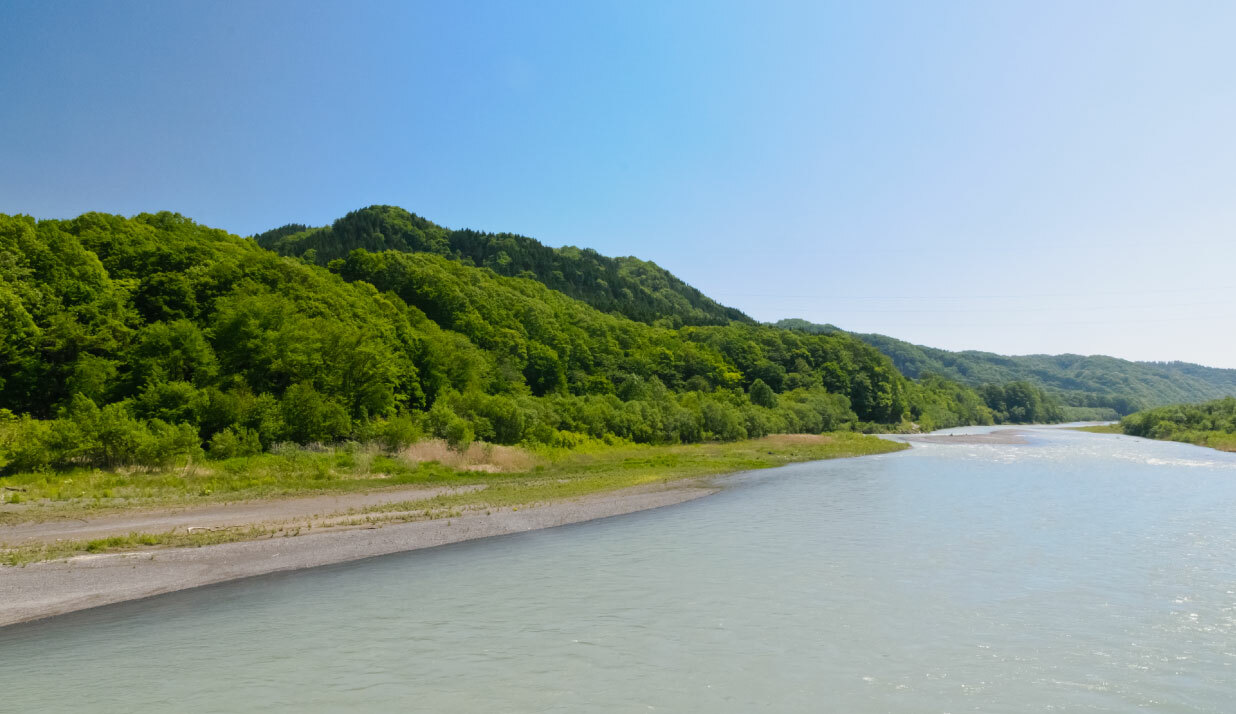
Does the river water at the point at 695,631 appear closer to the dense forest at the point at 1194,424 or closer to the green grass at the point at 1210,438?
the green grass at the point at 1210,438

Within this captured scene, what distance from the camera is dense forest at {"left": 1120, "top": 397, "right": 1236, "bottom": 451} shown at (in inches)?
3322

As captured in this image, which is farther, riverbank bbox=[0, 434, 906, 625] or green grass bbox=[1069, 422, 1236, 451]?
green grass bbox=[1069, 422, 1236, 451]

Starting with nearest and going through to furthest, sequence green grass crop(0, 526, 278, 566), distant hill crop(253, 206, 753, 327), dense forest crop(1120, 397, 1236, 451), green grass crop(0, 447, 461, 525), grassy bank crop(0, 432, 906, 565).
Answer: green grass crop(0, 526, 278, 566)
grassy bank crop(0, 432, 906, 565)
green grass crop(0, 447, 461, 525)
dense forest crop(1120, 397, 1236, 451)
distant hill crop(253, 206, 753, 327)

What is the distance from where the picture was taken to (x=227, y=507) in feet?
93.7

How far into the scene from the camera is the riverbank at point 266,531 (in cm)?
1762

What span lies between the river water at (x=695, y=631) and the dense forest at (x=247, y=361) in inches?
952

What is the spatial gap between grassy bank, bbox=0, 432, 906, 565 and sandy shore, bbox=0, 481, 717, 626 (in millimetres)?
1230

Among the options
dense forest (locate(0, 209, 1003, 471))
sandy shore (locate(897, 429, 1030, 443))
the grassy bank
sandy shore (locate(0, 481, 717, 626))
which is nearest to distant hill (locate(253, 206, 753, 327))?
dense forest (locate(0, 209, 1003, 471))

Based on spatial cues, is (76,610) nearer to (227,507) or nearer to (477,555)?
(477,555)

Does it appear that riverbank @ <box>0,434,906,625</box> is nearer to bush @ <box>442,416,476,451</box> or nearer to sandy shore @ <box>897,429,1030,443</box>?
bush @ <box>442,416,476,451</box>

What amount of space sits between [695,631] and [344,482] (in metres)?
28.1

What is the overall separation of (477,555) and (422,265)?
285 ft

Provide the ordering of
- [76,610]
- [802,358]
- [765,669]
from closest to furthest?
[765,669]
[76,610]
[802,358]

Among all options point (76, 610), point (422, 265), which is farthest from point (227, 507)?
point (422, 265)
